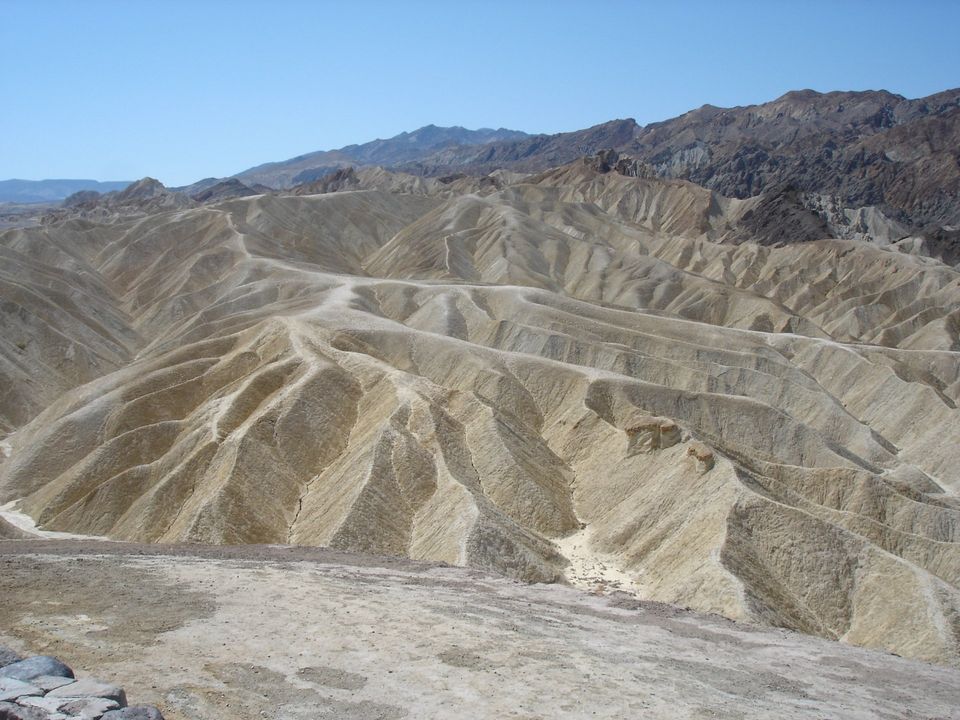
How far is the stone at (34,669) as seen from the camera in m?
15.0

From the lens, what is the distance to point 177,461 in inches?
1828

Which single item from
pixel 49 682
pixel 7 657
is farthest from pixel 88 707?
pixel 7 657

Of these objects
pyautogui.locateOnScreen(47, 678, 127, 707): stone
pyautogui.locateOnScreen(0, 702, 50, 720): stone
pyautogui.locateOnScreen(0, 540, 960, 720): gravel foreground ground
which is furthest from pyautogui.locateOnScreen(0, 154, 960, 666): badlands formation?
pyautogui.locateOnScreen(0, 702, 50, 720): stone

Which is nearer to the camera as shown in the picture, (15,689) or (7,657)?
(15,689)

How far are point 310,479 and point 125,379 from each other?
77.4 feet

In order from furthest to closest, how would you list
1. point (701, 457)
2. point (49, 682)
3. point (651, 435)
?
point (651, 435), point (701, 457), point (49, 682)

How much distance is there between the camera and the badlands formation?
116ft

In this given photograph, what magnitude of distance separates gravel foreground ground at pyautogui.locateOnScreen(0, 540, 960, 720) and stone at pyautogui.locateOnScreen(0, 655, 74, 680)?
149 centimetres

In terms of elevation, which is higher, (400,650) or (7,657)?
(7,657)

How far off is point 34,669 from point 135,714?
2689mm

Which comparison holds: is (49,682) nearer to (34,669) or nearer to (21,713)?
(34,669)

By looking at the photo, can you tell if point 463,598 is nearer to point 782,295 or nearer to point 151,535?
point 151,535

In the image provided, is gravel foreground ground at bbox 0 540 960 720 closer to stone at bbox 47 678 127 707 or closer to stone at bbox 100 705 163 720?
stone at bbox 47 678 127 707

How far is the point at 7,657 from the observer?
52.3ft
